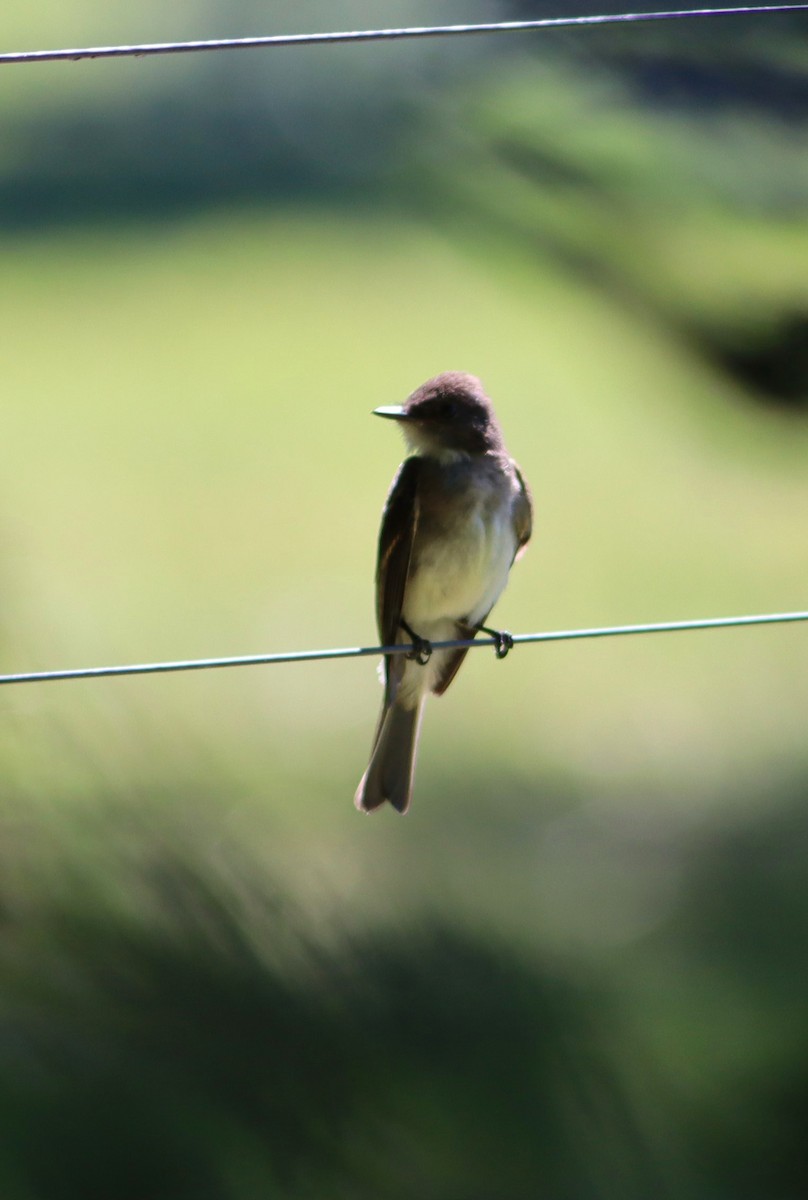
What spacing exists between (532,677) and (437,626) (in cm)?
466

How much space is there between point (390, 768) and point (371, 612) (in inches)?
180

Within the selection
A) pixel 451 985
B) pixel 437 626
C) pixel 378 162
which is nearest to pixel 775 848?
pixel 451 985

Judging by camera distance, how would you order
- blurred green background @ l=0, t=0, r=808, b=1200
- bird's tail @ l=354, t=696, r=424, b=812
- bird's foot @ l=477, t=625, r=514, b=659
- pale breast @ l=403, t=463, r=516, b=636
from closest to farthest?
bird's foot @ l=477, t=625, r=514, b=659, pale breast @ l=403, t=463, r=516, b=636, bird's tail @ l=354, t=696, r=424, b=812, blurred green background @ l=0, t=0, r=808, b=1200

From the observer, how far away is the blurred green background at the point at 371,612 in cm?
602

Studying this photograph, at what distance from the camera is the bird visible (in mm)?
3973

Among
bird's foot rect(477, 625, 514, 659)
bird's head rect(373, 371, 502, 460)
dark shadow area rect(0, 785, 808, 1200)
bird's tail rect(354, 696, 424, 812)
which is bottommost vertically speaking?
dark shadow area rect(0, 785, 808, 1200)

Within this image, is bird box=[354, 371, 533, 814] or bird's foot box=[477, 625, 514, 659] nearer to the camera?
bird's foot box=[477, 625, 514, 659]

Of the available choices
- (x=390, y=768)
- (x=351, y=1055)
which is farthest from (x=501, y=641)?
(x=351, y=1055)

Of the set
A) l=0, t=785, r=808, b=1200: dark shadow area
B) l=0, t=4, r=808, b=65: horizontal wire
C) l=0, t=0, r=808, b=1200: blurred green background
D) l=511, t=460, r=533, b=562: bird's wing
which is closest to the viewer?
l=0, t=4, r=808, b=65: horizontal wire

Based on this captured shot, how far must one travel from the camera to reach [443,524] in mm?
3971

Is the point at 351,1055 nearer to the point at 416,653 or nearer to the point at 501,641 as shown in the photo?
the point at 416,653

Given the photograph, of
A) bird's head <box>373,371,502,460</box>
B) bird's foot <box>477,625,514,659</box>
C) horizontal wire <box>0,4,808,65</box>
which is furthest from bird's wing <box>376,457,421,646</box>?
horizontal wire <box>0,4,808,65</box>

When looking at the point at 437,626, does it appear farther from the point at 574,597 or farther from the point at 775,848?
the point at 574,597

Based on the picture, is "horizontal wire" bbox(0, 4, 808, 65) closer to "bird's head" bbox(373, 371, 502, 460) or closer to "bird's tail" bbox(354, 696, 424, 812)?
"bird's head" bbox(373, 371, 502, 460)
